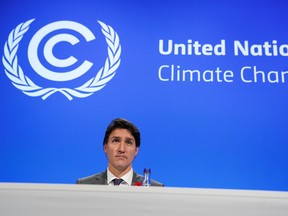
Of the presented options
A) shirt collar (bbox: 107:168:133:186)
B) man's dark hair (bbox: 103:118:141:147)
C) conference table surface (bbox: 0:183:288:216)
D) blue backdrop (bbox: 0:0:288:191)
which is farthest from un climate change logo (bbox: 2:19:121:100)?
conference table surface (bbox: 0:183:288:216)

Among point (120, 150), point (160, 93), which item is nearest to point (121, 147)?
point (120, 150)

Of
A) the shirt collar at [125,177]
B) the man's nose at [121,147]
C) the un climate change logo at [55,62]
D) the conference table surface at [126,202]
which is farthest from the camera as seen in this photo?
the un climate change logo at [55,62]

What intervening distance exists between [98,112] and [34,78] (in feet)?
1.50

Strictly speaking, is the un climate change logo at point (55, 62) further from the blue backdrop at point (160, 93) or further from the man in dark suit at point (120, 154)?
the man in dark suit at point (120, 154)

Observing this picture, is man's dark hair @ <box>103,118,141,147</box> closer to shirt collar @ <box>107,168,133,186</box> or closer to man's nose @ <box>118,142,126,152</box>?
man's nose @ <box>118,142,126,152</box>

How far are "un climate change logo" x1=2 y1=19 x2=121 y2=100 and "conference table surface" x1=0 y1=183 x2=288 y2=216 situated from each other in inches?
66.9

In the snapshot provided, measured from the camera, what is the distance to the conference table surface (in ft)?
0.99

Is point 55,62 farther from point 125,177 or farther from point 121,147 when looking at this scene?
point 125,177

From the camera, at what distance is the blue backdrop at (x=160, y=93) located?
1.85 m

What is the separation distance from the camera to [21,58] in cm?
206

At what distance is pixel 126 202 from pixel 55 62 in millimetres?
1898

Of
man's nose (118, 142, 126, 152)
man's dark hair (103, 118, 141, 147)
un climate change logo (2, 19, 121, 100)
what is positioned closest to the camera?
man's nose (118, 142, 126, 152)

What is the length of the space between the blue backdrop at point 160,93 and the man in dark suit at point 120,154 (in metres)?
0.14

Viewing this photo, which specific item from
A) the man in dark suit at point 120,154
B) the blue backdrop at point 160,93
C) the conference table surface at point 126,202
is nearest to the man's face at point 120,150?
the man in dark suit at point 120,154
